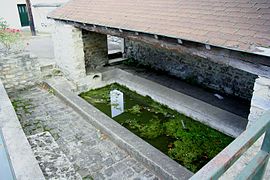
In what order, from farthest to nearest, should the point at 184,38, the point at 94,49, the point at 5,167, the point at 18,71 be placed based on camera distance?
1. the point at 94,49
2. the point at 18,71
3. the point at 184,38
4. the point at 5,167

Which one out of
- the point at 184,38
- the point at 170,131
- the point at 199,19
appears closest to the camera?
the point at 184,38

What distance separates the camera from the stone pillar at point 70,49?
26.4ft

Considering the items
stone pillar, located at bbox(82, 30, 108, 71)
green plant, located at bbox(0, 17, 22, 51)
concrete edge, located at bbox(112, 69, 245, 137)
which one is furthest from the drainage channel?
stone pillar, located at bbox(82, 30, 108, 71)

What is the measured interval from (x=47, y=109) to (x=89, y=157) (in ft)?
8.84

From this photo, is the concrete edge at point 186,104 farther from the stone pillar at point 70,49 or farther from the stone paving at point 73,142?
the stone paving at point 73,142

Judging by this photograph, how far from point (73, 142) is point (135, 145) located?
1.53 m

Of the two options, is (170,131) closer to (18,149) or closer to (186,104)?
(186,104)

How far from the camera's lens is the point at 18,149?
12.5 ft

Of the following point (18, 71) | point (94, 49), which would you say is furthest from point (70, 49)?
point (18, 71)

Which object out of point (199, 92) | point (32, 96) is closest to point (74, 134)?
point (32, 96)

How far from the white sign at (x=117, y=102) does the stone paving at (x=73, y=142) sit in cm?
119

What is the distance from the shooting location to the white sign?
7176 millimetres

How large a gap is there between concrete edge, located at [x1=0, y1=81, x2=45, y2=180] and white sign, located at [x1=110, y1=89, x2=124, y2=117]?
9.71 feet

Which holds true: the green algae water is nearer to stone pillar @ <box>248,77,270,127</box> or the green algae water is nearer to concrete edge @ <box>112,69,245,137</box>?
concrete edge @ <box>112,69,245,137</box>
